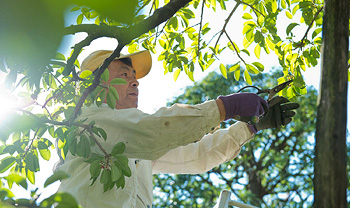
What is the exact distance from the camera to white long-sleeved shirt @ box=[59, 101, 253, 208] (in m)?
1.99

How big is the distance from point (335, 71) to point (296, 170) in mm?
12927

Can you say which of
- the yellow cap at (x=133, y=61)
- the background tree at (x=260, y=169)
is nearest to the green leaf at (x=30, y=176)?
the yellow cap at (x=133, y=61)

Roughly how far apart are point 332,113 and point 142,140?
4.30 feet

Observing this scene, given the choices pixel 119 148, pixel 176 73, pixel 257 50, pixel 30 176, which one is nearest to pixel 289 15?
pixel 257 50

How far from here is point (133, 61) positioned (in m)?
2.91

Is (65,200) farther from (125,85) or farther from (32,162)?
(125,85)

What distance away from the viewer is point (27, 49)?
0.32m

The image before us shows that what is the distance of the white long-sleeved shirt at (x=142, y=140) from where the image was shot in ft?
6.54

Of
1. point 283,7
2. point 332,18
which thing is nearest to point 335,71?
point 332,18

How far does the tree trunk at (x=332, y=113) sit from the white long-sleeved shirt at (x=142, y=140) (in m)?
1.13

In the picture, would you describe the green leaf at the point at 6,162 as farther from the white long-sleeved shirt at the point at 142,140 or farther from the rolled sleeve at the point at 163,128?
the rolled sleeve at the point at 163,128

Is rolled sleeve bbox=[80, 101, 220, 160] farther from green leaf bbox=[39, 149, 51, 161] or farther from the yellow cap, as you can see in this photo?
the yellow cap

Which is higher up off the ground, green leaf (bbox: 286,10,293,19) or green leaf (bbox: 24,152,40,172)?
green leaf (bbox: 286,10,293,19)

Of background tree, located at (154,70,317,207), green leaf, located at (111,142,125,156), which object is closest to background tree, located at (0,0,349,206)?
green leaf, located at (111,142,125,156)
